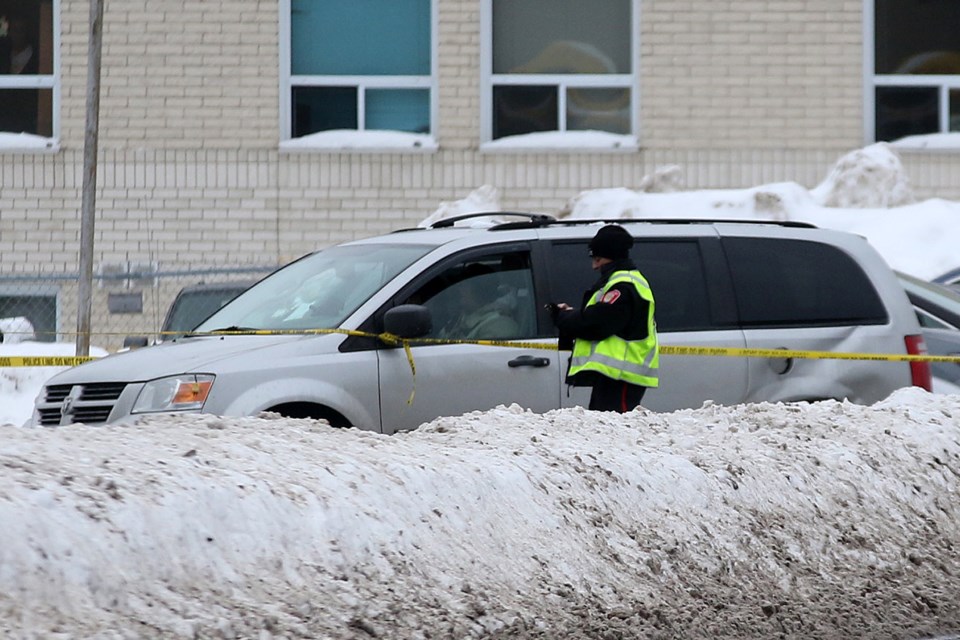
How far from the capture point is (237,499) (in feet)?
16.9

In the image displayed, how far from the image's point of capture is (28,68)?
17094 mm

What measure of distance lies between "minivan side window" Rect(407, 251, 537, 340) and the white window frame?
976 cm

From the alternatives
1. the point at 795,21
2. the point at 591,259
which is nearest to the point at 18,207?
the point at 795,21

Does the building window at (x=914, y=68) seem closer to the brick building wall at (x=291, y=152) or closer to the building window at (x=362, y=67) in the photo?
the brick building wall at (x=291, y=152)

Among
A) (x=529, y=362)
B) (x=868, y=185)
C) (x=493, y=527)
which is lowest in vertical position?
(x=493, y=527)

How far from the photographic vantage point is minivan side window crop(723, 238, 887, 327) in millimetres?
8828

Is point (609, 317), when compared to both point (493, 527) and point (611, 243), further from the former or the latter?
point (493, 527)

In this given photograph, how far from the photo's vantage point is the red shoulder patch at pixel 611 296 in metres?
8.00

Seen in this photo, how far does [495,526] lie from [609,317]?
2.42 m

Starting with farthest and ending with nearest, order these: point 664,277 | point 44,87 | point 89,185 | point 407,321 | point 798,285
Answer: point 44,87, point 89,185, point 798,285, point 664,277, point 407,321

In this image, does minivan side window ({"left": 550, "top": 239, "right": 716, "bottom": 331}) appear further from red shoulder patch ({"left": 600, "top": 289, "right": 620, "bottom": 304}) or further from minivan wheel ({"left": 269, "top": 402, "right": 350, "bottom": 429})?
minivan wheel ({"left": 269, "top": 402, "right": 350, "bottom": 429})

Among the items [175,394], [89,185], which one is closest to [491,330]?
[175,394]

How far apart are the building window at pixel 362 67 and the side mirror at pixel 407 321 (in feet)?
31.0

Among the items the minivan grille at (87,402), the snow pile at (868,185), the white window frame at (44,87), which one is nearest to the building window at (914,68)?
the snow pile at (868,185)
